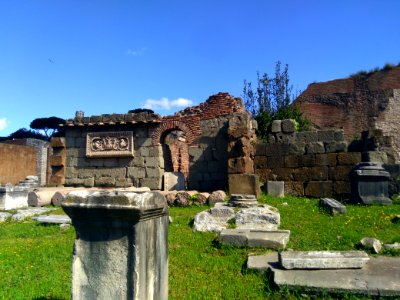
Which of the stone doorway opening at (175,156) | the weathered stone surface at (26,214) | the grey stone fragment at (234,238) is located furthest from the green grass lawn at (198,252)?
the stone doorway opening at (175,156)

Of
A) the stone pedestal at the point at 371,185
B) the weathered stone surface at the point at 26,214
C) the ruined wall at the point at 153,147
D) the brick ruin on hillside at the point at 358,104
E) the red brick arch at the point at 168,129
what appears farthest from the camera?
the brick ruin on hillside at the point at 358,104

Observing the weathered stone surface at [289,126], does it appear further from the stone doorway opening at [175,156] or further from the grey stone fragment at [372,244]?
the grey stone fragment at [372,244]

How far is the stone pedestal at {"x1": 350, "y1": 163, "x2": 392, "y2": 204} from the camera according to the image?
9023 millimetres

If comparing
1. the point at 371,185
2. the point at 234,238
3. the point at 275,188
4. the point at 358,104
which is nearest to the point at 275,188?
the point at 275,188

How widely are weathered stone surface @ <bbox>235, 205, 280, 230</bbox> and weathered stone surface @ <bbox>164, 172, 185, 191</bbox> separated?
254 inches

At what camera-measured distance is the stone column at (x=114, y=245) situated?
97.5 inches

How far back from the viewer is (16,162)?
22.8m

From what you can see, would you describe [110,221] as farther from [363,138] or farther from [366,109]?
[366,109]

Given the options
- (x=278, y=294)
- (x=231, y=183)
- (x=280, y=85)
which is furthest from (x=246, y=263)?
(x=280, y=85)

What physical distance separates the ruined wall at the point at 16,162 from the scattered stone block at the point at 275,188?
719 inches

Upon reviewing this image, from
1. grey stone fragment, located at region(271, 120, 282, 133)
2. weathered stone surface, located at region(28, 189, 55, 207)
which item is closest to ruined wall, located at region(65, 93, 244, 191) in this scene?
grey stone fragment, located at region(271, 120, 282, 133)

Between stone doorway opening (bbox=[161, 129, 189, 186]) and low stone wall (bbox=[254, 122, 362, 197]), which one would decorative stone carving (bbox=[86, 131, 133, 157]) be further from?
low stone wall (bbox=[254, 122, 362, 197])

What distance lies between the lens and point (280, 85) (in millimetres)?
20844

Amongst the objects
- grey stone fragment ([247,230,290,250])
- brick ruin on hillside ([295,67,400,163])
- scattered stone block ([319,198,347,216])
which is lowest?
grey stone fragment ([247,230,290,250])
